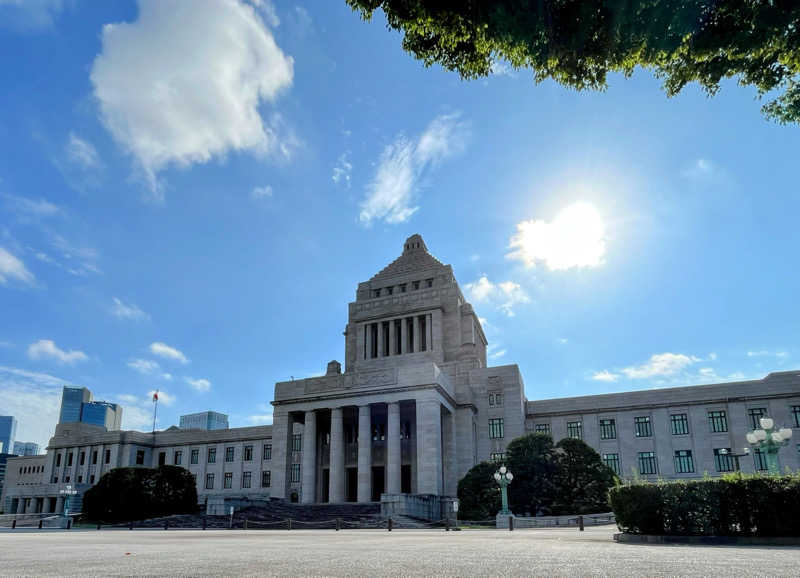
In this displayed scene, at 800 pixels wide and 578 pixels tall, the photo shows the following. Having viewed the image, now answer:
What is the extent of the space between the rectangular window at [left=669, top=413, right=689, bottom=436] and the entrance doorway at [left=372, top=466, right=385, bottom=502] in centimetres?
2865

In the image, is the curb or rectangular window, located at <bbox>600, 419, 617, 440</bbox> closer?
the curb

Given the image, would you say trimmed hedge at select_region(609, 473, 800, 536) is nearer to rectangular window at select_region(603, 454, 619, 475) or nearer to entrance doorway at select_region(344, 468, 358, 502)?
rectangular window at select_region(603, 454, 619, 475)

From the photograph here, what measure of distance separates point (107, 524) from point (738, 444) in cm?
5489

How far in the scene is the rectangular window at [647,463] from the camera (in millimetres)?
54469

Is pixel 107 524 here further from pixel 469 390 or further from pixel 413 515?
pixel 469 390

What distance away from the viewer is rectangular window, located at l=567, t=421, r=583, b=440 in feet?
190

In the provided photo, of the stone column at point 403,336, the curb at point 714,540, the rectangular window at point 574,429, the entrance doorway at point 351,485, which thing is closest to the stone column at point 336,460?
the entrance doorway at point 351,485

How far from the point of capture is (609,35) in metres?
12.0

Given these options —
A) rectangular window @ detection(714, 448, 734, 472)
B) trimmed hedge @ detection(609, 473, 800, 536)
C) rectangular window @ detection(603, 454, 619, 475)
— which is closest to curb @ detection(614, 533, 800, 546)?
trimmed hedge @ detection(609, 473, 800, 536)

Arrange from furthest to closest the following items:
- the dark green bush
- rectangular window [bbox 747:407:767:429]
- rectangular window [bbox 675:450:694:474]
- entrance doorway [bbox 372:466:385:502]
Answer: entrance doorway [bbox 372:466:385:502], rectangular window [bbox 675:450:694:474], rectangular window [bbox 747:407:767:429], the dark green bush

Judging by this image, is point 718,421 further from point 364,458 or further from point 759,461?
point 364,458

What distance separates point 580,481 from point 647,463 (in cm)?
1741

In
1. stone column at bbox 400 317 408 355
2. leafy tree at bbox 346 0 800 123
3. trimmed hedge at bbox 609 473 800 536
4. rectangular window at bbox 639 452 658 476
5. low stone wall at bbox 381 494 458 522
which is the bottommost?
low stone wall at bbox 381 494 458 522

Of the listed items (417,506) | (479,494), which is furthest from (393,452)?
Answer: (479,494)
